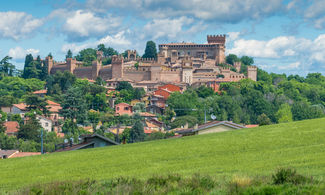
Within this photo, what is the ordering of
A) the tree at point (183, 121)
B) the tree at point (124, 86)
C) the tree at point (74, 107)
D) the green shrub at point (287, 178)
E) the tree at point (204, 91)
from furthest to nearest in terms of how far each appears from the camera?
the tree at point (124, 86) < the tree at point (204, 91) < the tree at point (74, 107) < the tree at point (183, 121) < the green shrub at point (287, 178)

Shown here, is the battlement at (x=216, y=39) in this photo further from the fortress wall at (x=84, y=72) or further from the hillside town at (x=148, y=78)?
the fortress wall at (x=84, y=72)

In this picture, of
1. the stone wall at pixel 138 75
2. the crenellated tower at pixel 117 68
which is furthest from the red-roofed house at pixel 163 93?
the crenellated tower at pixel 117 68

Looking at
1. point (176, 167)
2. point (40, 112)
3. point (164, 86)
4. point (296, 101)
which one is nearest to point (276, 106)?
point (296, 101)

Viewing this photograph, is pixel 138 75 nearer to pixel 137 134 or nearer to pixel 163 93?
pixel 163 93

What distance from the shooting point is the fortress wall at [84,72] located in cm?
13294

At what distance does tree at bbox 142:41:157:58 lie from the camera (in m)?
144

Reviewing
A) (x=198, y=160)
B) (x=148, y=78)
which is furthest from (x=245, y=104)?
(x=198, y=160)

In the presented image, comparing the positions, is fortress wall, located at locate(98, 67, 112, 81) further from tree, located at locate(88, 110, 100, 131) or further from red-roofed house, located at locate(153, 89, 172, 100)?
tree, located at locate(88, 110, 100, 131)

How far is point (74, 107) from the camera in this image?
102875mm

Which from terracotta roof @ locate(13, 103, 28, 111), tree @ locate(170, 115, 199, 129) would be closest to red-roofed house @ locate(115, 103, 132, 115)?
tree @ locate(170, 115, 199, 129)

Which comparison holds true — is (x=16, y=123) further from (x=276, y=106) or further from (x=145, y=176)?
(x=145, y=176)

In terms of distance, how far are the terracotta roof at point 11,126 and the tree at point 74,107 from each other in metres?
11.3

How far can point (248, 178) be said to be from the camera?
52.1ft

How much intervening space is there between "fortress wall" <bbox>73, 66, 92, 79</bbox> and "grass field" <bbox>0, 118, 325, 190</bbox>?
351 ft
